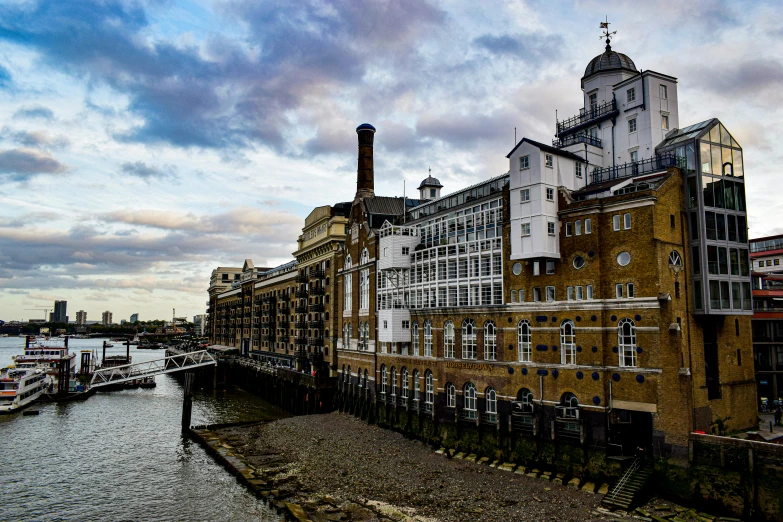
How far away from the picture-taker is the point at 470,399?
141 feet

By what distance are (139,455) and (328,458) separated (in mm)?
17898

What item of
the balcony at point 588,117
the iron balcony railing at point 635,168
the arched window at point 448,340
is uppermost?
the balcony at point 588,117

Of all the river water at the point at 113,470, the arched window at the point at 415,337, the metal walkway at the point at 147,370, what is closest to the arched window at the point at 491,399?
the arched window at the point at 415,337

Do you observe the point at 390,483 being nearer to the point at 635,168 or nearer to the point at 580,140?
the point at 635,168

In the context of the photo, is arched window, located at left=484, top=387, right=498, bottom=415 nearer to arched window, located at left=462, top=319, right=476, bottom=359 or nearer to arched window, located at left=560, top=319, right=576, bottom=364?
arched window, located at left=462, top=319, right=476, bottom=359

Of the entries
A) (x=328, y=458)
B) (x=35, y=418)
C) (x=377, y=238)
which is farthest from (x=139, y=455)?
(x=377, y=238)

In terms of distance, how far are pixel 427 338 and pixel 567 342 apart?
1551cm

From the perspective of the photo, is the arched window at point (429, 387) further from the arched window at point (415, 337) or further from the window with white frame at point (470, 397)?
the window with white frame at point (470, 397)

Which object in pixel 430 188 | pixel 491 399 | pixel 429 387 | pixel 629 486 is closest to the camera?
pixel 629 486

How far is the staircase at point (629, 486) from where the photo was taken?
2867 centimetres

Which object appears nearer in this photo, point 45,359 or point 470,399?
point 470,399

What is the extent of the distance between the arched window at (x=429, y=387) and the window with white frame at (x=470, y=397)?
405 cm

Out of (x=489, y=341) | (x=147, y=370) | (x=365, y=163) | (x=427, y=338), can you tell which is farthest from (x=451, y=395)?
(x=147, y=370)

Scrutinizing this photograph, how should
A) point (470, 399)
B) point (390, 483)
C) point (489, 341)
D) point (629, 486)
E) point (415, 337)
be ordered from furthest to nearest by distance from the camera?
point (415, 337)
point (470, 399)
point (489, 341)
point (390, 483)
point (629, 486)
